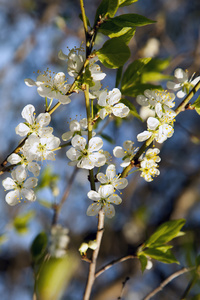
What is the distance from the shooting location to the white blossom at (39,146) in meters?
0.75

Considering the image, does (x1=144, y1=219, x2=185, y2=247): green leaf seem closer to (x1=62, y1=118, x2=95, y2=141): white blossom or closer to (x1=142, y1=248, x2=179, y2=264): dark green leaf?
(x1=142, y1=248, x2=179, y2=264): dark green leaf

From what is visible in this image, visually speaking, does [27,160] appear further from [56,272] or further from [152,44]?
[152,44]

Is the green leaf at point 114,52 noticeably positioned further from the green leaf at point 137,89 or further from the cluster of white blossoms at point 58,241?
the cluster of white blossoms at point 58,241

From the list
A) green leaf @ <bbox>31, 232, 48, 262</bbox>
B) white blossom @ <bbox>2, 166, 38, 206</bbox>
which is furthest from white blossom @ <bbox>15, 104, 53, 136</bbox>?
green leaf @ <bbox>31, 232, 48, 262</bbox>

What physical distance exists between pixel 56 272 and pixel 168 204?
3524mm

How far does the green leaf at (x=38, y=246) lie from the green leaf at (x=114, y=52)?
627 mm

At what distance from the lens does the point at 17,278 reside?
3289mm

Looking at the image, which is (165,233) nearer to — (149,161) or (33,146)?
(149,161)

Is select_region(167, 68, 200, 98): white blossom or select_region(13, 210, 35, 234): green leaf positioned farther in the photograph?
select_region(13, 210, 35, 234): green leaf

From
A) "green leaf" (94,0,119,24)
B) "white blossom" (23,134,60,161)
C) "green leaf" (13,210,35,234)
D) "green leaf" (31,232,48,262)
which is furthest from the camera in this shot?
"green leaf" (13,210,35,234)

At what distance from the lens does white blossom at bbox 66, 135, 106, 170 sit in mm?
756

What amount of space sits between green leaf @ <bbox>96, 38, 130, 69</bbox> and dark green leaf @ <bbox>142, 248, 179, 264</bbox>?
0.55 metres

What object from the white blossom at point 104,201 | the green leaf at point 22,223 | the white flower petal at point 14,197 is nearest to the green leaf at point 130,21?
the white blossom at point 104,201

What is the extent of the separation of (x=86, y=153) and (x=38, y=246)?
1.34 feet
